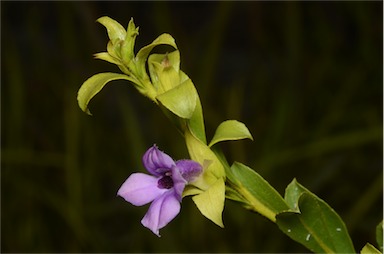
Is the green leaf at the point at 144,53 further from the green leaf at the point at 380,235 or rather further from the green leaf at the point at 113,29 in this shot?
the green leaf at the point at 380,235

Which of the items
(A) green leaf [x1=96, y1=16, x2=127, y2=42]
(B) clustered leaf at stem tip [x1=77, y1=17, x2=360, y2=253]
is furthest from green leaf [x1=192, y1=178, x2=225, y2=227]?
(A) green leaf [x1=96, y1=16, x2=127, y2=42]

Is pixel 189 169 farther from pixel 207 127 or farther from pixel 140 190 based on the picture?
pixel 207 127

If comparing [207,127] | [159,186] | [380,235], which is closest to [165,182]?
[159,186]

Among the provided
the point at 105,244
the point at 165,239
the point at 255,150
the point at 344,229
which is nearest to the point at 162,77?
the point at 344,229

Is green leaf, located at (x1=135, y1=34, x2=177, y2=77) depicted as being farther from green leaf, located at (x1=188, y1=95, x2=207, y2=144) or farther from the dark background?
the dark background

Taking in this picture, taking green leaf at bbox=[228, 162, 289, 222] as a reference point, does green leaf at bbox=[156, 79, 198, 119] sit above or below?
above

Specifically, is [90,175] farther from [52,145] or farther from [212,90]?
[212,90]

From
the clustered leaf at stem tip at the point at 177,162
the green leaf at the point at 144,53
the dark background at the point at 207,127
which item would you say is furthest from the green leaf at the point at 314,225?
the dark background at the point at 207,127
